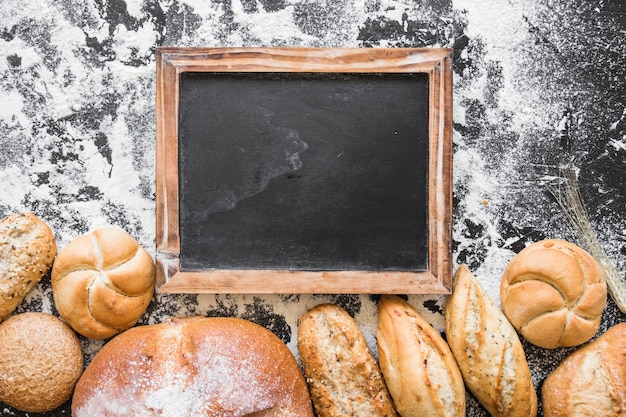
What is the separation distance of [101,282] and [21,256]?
30 cm

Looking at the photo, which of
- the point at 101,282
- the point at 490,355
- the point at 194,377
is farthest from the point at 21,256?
the point at 490,355

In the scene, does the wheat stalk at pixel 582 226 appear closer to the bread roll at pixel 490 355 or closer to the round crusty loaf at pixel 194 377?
the bread roll at pixel 490 355

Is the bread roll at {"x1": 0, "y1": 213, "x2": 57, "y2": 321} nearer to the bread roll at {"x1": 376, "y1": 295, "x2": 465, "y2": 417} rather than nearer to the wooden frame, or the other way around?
the wooden frame

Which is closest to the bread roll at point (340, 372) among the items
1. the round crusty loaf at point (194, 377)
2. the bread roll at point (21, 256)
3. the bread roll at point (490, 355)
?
the round crusty loaf at point (194, 377)

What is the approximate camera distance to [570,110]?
1939 millimetres

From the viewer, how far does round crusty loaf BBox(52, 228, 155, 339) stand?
1.75m

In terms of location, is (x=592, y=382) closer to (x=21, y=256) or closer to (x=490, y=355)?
(x=490, y=355)

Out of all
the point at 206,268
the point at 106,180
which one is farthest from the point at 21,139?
the point at 206,268

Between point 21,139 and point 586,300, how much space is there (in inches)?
80.6

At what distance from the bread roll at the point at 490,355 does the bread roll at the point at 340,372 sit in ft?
0.98

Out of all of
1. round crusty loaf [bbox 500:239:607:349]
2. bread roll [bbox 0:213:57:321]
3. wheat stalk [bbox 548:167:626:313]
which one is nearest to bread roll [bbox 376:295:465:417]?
round crusty loaf [bbox 500:239:607:349]

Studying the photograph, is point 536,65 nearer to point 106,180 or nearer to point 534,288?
point 534,288

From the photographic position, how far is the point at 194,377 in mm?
1643

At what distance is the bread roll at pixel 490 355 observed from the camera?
1748 mm
